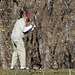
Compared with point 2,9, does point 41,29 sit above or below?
below

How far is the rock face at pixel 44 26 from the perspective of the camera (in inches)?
543

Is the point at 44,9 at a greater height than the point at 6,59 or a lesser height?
greater

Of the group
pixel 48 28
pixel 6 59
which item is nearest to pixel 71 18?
pixel 48 28

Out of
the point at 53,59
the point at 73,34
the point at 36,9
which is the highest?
the point at 36,9

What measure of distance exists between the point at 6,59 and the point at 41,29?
212 centimetres

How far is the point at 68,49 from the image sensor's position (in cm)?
1620

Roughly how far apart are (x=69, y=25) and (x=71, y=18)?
1.14ft

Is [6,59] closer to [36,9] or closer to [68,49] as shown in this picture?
[36,9]

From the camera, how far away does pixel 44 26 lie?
14.0 metres

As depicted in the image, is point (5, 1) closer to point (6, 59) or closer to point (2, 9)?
point (2, 9)

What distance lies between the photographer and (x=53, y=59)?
1429 centimetres

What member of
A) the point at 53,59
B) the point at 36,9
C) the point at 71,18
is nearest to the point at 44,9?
the point at 36,9

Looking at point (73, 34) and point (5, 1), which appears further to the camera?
point (73, 34)

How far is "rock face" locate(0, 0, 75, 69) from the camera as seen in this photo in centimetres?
1378
